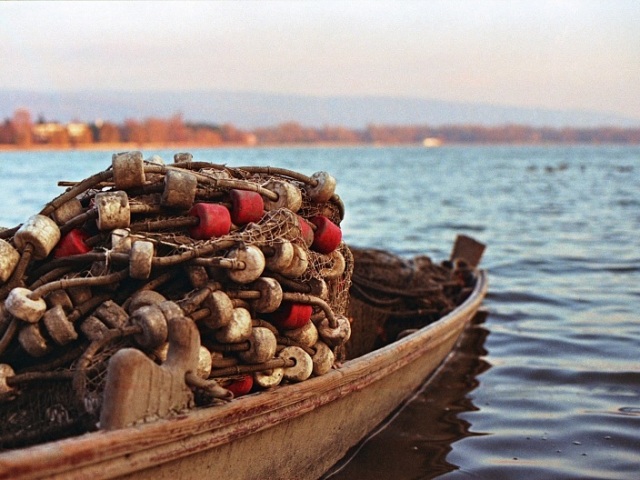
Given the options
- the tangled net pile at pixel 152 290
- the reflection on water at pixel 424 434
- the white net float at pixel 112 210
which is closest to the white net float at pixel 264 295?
the tangled net pile at pixel 152 290

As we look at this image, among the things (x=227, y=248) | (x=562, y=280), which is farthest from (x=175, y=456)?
(x=562, y=280)

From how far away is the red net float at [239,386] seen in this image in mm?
3728

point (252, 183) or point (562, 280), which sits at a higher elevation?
point (252, 183)

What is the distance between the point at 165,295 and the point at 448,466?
259 cm

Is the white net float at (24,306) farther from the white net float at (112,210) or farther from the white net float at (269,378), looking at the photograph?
the white net float at (269,378)

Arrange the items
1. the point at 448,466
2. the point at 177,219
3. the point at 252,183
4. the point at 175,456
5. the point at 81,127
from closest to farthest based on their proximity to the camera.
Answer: the point at 175,456, the point at 177,219, the point at 252,183, the point at 448,466, the point at 81,127

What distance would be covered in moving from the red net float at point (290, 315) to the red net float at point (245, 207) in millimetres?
479

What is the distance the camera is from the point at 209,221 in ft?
12.2

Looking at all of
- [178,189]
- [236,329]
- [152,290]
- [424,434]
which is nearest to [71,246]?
[152,290]

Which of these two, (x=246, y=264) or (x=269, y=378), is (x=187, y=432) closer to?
A: (x=269, y=378)

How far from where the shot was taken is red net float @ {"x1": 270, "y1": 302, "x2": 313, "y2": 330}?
12.9 ft

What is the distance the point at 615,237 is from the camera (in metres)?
17.4

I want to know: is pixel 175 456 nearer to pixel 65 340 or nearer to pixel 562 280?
pixel 65 340

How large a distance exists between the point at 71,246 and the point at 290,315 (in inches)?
44.8
